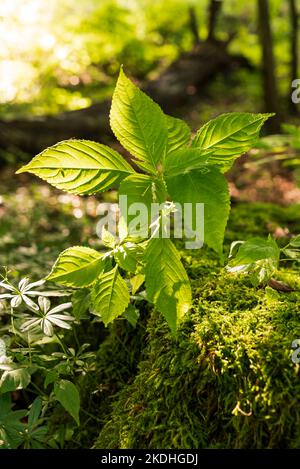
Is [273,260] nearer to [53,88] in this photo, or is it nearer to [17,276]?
[17,276]

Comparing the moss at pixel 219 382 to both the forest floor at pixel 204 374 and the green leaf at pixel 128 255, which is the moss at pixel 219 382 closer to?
the forest floor at pixel 204 374

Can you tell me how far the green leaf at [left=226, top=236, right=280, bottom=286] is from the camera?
143 cm

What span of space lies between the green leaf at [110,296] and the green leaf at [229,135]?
1.42 feet

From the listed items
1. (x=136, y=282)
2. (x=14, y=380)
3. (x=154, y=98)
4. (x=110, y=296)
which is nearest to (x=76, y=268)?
(x=110, y=296)

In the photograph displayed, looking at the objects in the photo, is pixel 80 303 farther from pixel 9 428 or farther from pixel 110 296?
pixel 9 428

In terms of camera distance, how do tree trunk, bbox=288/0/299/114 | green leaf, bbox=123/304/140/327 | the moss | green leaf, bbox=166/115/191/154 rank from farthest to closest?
tree trunk, bbox=288/0/299/114 < green leaf, bbox=123/304/140/327 < green leaf, bbox=166/115/191/154 < the moss

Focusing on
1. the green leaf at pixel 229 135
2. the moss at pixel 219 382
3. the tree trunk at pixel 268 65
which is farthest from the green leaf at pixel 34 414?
the tree trunk at pixel 268 65

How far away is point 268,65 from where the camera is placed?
20.6ft

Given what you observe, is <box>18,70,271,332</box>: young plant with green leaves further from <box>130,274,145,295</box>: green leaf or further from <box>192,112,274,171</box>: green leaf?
<box>130,274,145,295</box>: green leaf

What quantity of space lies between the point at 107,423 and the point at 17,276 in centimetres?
106

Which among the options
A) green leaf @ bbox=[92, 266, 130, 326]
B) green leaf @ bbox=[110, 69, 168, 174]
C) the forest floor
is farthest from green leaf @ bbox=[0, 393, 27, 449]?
green leaf @ bbox=[110, 69, 168, 174]

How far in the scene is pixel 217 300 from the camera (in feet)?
5.23

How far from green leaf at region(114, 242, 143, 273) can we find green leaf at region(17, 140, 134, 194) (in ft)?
0.60

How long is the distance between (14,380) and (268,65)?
578 cm
